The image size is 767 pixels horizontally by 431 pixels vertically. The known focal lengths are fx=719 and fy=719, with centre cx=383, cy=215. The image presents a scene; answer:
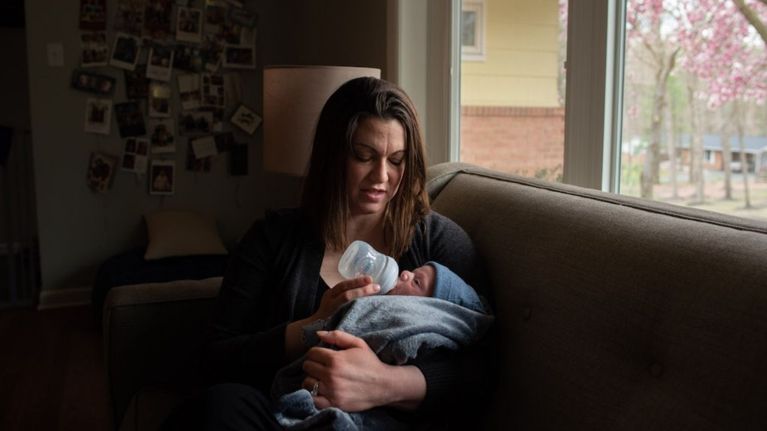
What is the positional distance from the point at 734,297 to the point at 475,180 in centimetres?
93

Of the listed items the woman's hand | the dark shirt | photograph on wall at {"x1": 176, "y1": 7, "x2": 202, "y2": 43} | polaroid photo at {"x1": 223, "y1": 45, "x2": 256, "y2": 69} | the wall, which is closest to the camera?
the woman's hand

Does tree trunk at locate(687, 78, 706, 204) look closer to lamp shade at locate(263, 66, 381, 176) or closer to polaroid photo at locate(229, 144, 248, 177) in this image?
lamp shade at locate(263, 66, 381, 176)

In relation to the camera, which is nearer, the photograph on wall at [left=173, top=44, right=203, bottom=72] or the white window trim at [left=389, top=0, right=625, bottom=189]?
the white window trim at [left=389, top=0, right=625, bottom=189]

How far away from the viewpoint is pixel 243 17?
4176 millimetres

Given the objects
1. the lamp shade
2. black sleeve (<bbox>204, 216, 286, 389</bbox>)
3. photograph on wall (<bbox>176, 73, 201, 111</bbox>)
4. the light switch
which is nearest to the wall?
the light switch

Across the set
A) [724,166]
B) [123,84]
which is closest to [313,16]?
[123,84]

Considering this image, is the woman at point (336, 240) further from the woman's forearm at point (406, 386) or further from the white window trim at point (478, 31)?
the white window trim at point (478, 31)

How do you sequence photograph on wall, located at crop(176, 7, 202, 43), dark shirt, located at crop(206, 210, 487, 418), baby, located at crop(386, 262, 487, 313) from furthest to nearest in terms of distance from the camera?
photograph on wall, located at crop(176, 7, 202, 43) → dark shirt, located at crop(206, 210, 487, 418) → baby, located at crop(386, 262, 487, 313)

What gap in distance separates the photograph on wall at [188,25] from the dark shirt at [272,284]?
2.79 meters

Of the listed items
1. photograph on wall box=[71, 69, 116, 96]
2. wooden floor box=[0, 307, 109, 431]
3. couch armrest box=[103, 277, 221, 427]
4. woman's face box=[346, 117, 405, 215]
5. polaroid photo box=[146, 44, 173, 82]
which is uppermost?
polaroid photo box=[146, 44, 173, 82]

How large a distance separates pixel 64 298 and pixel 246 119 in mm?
1450

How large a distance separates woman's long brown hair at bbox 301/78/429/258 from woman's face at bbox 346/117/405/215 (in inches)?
0.5

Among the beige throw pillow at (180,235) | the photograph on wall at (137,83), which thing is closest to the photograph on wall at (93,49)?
the photograph on wall at (137,83)

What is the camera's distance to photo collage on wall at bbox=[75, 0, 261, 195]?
3953 millimetres
